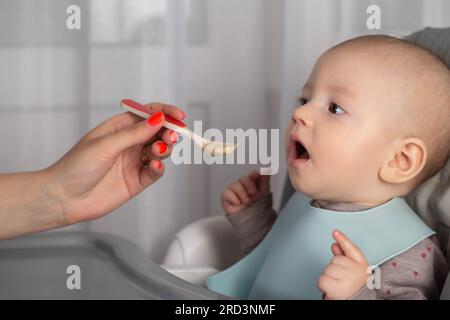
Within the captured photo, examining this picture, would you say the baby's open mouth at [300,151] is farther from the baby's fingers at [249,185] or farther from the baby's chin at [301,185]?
the baby's fingers at [249,185]

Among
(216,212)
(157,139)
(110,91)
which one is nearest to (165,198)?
(216,212)

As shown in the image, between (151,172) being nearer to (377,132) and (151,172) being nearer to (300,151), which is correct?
(300,151)

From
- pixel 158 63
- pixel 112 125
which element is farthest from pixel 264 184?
pixel 158 63

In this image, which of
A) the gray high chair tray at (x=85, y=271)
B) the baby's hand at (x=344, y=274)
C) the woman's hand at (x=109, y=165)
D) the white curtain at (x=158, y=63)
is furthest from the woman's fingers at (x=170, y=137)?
the white curtain at (x=158, y=63)

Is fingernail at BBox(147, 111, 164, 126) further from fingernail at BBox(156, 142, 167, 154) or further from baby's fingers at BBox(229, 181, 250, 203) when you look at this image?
baby's fingers at BBox(229, 181, 250, 203)

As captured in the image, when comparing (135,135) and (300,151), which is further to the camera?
(300,151)

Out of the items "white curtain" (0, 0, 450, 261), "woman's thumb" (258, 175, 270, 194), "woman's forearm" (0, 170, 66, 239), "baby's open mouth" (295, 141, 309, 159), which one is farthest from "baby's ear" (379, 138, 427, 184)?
"white curtain" (0, 0, 450, 261)

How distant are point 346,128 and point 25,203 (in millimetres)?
438

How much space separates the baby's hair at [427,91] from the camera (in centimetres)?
97

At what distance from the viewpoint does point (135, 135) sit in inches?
34.5

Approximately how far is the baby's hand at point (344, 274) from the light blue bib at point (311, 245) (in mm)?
128

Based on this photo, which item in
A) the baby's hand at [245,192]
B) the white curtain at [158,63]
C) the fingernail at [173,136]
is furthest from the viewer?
the white curtain at [158,63]

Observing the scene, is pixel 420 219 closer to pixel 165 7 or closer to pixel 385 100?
pixel 385 100
